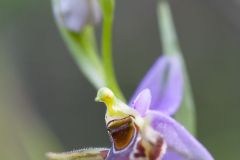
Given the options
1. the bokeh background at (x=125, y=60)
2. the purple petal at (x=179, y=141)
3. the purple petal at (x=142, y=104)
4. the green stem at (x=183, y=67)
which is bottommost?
the bokeh background at (x=125, y=60)

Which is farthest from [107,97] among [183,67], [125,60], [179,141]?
[125,60]

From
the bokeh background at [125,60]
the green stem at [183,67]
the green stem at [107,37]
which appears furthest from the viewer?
the bokeh background at [125,60]

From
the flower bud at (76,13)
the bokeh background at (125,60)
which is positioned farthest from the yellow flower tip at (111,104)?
the bokeh background at (125,60)

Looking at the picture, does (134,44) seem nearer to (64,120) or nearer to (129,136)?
(64,120)

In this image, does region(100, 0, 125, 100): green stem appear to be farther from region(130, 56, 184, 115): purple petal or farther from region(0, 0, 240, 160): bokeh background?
region(0, 0, 240, 160): bokeh background

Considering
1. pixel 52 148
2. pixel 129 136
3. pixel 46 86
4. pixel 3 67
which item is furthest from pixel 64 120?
pixel 129 136

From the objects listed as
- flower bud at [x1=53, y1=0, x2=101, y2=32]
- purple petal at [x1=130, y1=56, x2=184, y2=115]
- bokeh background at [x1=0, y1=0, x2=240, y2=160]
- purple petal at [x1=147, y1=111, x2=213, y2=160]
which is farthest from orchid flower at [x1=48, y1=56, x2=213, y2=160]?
bokeh background at [x1=0, y1=0, x2=240, y2=160]

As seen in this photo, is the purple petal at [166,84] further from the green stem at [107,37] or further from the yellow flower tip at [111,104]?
the yellow flower tip at [111,104]
